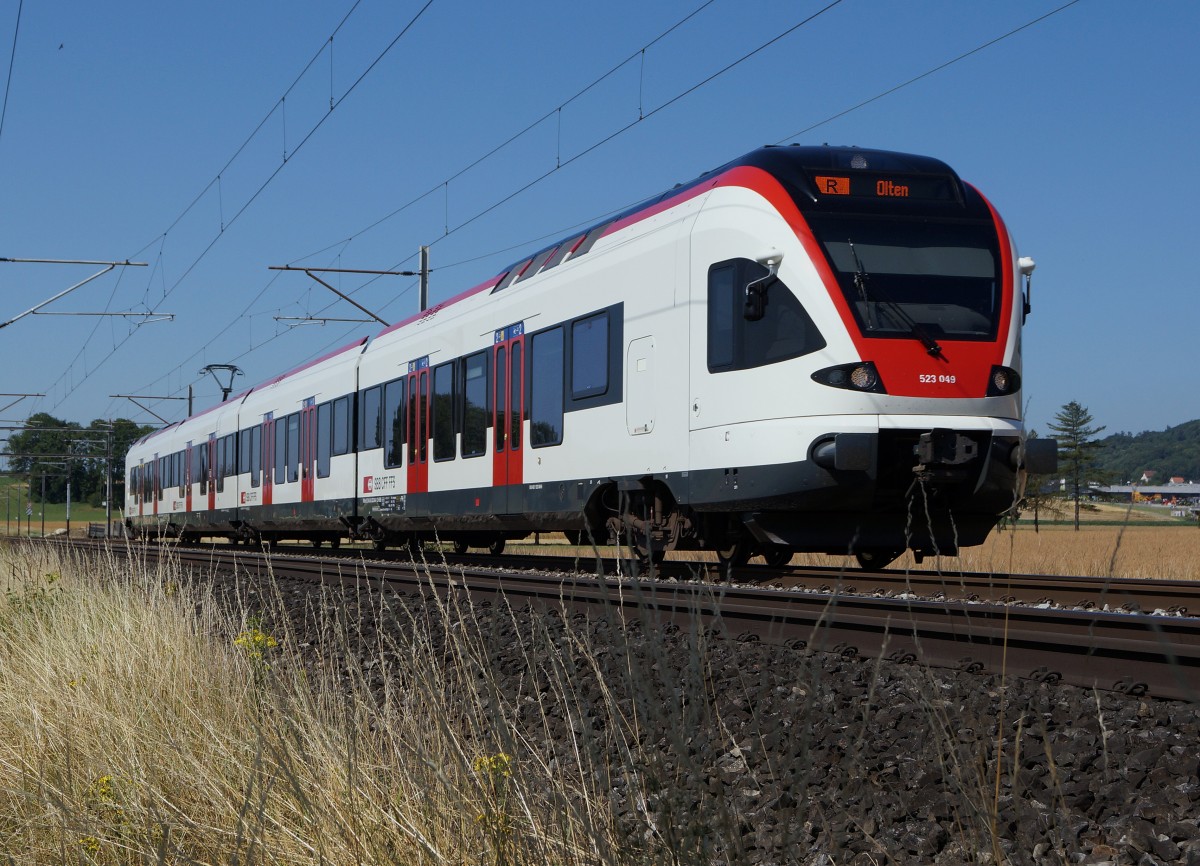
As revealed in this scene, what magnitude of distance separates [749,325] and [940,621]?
3.93 m

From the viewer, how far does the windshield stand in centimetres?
974

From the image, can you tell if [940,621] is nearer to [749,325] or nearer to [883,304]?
[883,304]

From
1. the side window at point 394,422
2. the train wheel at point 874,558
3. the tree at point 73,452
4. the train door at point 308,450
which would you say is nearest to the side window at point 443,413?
the side window at point 394,422

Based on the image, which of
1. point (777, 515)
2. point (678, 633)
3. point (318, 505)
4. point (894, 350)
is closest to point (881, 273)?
point (894, 350)

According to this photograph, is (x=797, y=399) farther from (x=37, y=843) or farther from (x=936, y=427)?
(x=37, y=843)

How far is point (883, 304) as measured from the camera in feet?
32.1

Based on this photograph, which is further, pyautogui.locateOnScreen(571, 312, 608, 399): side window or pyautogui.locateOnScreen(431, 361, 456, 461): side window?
pyautogui.locateOnScreen(431, 361, 456, 461): side window

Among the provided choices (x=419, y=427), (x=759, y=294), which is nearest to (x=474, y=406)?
(x=419, y=427)

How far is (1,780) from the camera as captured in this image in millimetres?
4930

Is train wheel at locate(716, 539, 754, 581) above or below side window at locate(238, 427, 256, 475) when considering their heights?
below

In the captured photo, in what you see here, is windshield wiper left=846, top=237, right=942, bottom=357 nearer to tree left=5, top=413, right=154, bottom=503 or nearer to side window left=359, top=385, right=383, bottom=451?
side window left=359, top=385, right=383, bottom=451

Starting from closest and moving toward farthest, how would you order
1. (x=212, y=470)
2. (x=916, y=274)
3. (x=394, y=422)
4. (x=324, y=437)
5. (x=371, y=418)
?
(x=916, y=274) → (x=394, y=422) → (x=371, y=418) → (x=324, y=437) → (x=212, y=470)

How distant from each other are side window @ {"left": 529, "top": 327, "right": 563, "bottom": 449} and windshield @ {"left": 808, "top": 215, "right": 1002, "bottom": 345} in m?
3.70

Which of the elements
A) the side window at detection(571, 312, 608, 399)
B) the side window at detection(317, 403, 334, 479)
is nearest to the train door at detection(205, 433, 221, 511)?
the side window at detection(317, 403, 334, 479)
